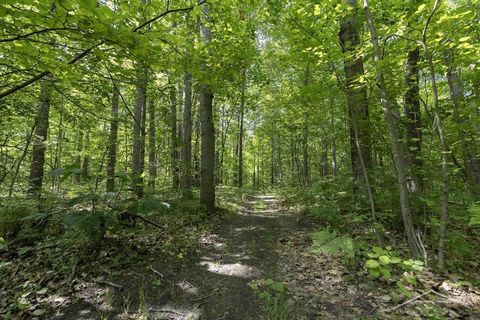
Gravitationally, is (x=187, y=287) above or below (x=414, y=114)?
below

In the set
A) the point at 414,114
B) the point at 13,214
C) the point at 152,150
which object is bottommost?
the point at 13,214

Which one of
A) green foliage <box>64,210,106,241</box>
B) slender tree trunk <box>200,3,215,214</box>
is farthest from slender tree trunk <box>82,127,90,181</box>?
slender tree trunk <box>200,3,215,214</box>

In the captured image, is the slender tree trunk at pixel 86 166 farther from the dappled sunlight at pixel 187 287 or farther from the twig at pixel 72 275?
the dappled sunlight at pixel 187 287

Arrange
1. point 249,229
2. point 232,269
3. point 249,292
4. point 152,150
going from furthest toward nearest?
point 152,150
point 249,229
point 232,269
point 249,292

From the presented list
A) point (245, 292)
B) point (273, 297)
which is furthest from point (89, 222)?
point (273, 297)

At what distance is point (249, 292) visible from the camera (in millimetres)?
2965

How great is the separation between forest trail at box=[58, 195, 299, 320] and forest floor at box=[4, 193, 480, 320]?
11mm

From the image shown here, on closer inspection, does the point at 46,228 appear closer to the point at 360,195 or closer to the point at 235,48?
the point at 235,48

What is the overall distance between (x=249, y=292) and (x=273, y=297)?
309mm

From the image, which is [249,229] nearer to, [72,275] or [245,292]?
[245,292]

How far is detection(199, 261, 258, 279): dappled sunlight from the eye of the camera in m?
3.41

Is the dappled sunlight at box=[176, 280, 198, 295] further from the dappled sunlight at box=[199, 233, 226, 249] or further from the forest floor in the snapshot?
the dappled sunlight at box=[199, 233, 226, 249]

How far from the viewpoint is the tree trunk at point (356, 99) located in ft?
13.2

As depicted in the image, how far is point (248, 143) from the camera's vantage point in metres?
27.6
